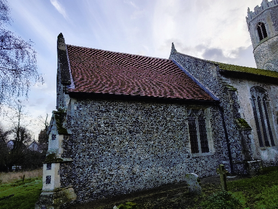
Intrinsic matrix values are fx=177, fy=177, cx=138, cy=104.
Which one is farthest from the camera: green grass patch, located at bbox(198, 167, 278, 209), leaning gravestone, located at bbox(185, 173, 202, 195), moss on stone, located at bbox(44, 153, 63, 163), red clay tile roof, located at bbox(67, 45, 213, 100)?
red clay tile roof, located at bbox(67, 45, 213, 100)

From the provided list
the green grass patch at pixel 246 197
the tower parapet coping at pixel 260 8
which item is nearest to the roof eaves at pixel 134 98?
the green grass patch at pixel 246 197

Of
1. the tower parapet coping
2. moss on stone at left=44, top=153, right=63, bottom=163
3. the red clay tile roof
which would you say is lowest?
moss on stone at left=44, top=153, right=63, bottom=163

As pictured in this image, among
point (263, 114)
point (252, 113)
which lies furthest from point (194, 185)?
point (263, 114)

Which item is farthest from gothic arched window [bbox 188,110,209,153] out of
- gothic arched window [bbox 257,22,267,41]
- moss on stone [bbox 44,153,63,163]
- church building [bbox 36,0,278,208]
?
gothic arched window [bbox 257,22,267,41]

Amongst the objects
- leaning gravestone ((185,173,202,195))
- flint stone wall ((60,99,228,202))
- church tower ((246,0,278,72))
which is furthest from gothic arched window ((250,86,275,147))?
church tower ((246,0,278,72))

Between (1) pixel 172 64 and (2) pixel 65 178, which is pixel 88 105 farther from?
(1) pixel 172 64

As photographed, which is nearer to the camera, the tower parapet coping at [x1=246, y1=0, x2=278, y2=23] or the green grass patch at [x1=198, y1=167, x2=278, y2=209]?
the green grass patch at [x1=198, y1=167, x2=278, y2=209]

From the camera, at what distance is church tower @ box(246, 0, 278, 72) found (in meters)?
17.4

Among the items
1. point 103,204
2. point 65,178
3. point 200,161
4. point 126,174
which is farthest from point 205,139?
point 65,178

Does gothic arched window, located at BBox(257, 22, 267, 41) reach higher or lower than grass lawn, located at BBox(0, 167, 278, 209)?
higher

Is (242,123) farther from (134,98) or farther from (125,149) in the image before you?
(125,149)

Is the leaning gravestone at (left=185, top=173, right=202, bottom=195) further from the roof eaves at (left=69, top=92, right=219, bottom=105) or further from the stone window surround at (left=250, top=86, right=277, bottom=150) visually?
the stone window surround at (left=250, top=86, right=277, bottom=150)

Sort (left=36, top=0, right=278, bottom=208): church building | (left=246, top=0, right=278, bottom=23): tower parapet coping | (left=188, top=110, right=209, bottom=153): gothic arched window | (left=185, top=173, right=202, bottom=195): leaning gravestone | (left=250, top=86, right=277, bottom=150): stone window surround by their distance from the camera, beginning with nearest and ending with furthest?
(left=185, top=173, right=202, bottom=195): leaning gravestone < (left=36, top=0, right=278, bottom=208): church building < (left=188, top=110, right=209, bottom=153): gothic arched window < (left=250, top=86, right=277, bottom=150): stone window surround < (left=246, top=0, right=278, bottom=23): tower parapet coping

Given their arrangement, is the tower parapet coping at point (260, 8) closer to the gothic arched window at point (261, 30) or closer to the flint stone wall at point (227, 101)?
the gothic arched window at point (261, 30)
